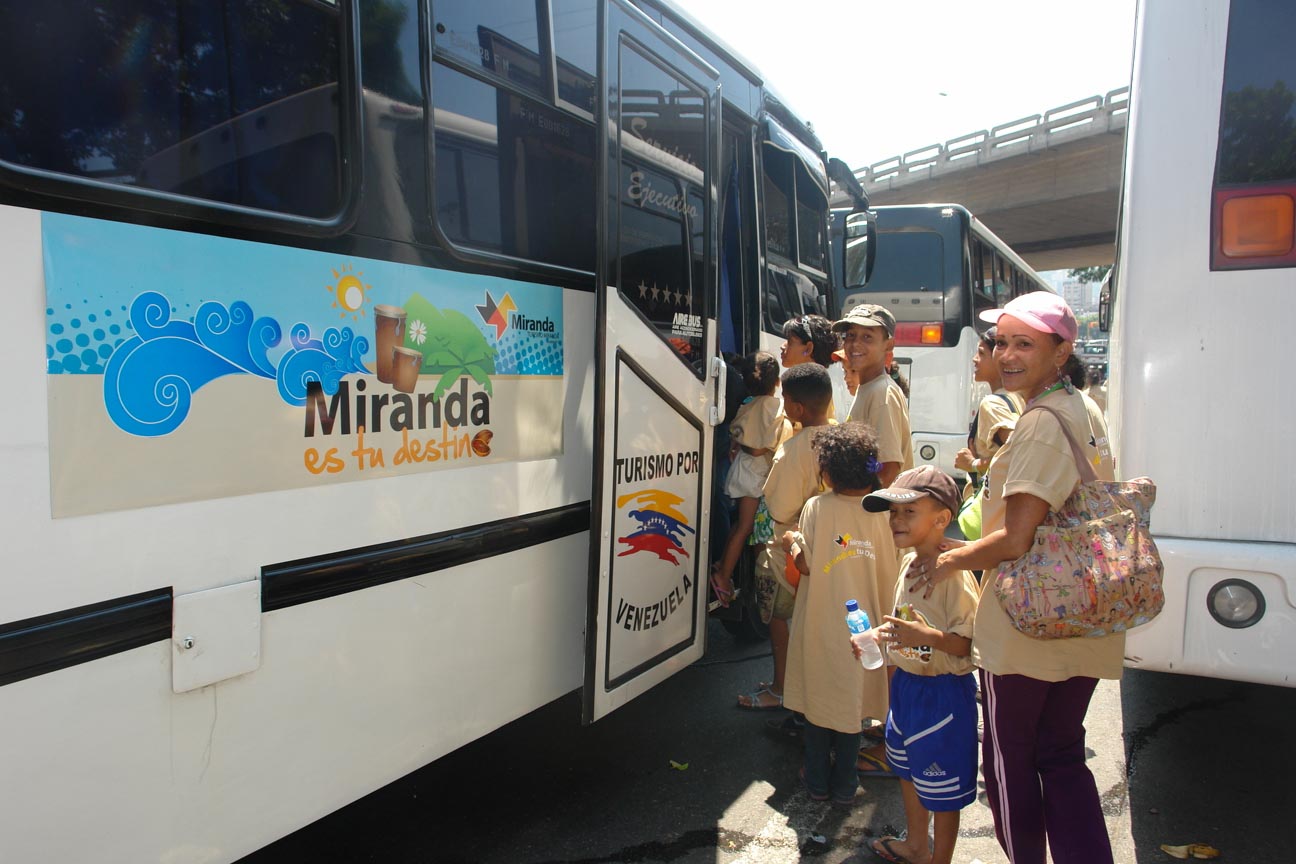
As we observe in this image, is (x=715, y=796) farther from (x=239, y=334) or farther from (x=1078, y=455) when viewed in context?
(x=239, y=334)

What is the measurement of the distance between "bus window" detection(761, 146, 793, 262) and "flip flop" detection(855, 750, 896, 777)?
2668 millimetres

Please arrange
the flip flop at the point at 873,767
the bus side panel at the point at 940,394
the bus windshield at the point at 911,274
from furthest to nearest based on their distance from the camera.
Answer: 1. the bus windshield at the point at 911,274
2. the bus side panel at the point at 940,394
3. the flip flop at the point at 873,767

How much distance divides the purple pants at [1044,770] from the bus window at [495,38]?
2.33m

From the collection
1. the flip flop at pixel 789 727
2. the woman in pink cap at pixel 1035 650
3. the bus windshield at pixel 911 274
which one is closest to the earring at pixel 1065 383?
the woman in pink cap at pixel 1035 650

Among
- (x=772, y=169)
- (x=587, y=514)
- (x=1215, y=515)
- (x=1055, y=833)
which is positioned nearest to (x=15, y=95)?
(x=587, y=514)

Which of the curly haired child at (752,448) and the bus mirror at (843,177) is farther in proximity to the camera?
the bus mirror at (843,177)

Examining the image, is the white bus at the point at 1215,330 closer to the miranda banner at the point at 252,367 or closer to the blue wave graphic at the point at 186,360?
the miranda banner at the point at 252,367

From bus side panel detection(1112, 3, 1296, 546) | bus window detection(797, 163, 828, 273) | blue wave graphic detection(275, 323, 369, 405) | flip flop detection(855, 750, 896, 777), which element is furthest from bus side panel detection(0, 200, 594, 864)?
bus window detection(797, 163, 828, 273)

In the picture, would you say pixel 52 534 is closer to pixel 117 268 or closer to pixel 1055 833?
pixel 117 268

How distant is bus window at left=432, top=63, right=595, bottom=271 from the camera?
104 inches

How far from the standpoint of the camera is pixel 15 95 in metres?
1.73

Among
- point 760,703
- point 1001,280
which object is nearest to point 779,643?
point 760,703

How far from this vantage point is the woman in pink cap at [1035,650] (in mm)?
2254

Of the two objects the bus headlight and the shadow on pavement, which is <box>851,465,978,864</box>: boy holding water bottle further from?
the shadow on pavement
